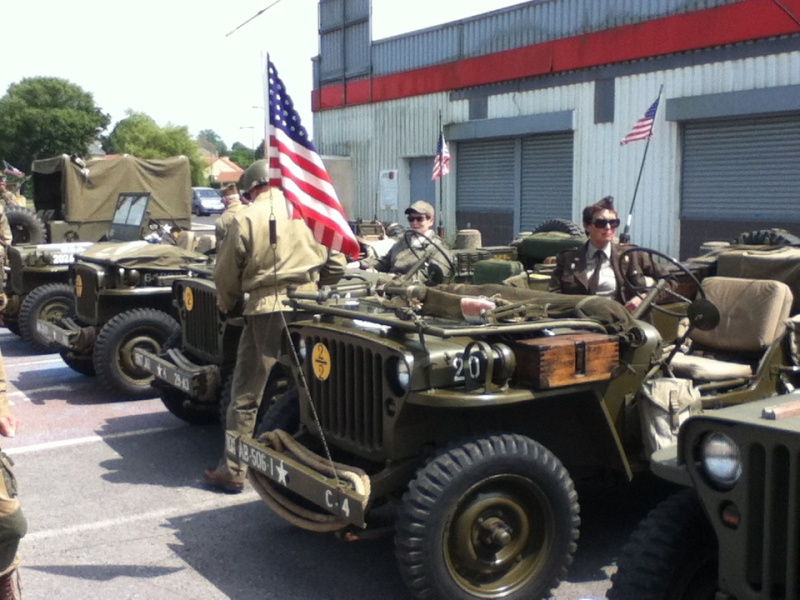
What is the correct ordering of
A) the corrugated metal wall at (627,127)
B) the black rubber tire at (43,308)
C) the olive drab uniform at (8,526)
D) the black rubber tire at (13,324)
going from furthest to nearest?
the corrugated metal wall at (627,127) → the black rubber tire at (13,324) → the black rubber tire at (43,308) → the olive drab uniform at (8,526)

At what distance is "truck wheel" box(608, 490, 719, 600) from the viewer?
2842mm

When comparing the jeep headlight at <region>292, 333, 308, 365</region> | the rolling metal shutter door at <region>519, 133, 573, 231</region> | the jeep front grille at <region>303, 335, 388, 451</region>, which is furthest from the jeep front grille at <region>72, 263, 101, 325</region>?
the rolling metal shutter door at <region>519, 133, 573, 231</region>

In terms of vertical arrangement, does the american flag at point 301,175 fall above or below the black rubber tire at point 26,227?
above

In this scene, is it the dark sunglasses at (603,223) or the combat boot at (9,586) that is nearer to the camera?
the combat boot at (9,586)

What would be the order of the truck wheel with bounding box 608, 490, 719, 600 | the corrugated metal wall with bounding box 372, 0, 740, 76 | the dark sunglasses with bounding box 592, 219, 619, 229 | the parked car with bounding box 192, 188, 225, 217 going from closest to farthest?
1. the truck wheel with bounding box 608, 490, 719, 600
2. the dark sunglasses with bounding box 592, 219, 619, 229
3. the corrugated metal wall with bounding box 372, 0, 740, 76
4. the parked car with bounding box 192, 188, 225, 217

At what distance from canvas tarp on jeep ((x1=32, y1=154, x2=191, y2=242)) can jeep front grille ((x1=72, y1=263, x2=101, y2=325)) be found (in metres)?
4.67

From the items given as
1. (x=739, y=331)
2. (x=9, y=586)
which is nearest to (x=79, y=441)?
(x=9, y=586)

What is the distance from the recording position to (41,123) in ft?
210

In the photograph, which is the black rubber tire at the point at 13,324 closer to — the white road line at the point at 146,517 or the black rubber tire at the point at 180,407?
the black rubber tire at the point at 180,407

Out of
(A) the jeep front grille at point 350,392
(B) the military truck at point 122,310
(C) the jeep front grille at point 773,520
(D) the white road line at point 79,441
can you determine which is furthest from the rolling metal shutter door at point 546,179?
(C) the jeep front grille at point 773,520

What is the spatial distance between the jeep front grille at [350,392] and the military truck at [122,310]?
11.1 ft

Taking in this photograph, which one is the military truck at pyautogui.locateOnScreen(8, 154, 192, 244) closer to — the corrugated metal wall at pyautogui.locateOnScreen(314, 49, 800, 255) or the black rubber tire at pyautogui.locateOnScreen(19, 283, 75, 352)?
the black rubber tire at pyautogui.locateOnScreen(19, 283, 75, 352)

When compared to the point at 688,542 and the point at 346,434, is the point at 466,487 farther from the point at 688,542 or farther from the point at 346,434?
the point at 688,542

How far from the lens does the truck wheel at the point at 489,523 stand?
3711mm
